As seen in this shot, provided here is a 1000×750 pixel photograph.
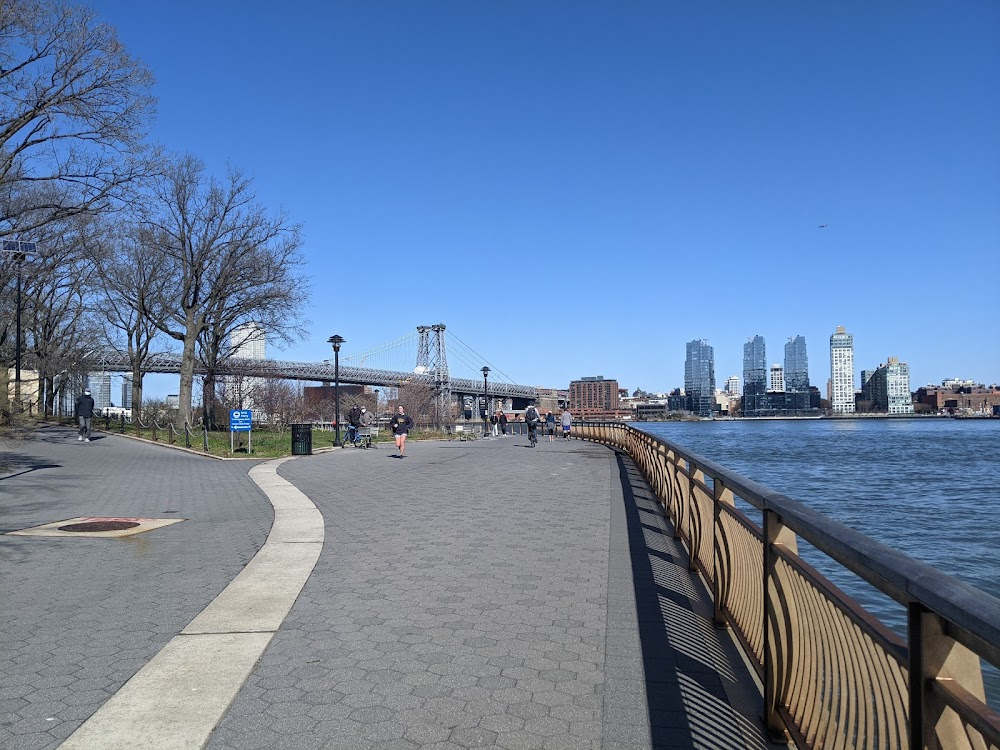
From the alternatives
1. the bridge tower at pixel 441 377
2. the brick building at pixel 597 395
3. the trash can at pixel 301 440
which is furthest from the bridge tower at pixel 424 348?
the trash can at pixel 301 440

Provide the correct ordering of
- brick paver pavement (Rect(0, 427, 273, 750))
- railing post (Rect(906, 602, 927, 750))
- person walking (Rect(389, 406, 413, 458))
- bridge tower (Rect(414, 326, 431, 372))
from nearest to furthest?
1. railing post (Rect(906, 602, 927, 750))
2. brick paver pavement (Rect(0, 427, 273, 750))
3. person walking (Rect(389, 406, 413, 458))
4. bridge tower (Rect(414, 326, 431, 372))

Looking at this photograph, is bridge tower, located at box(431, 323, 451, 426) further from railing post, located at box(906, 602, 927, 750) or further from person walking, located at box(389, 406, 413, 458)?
railing post, located at box(906, 602, 927, 750)

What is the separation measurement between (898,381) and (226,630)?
20841 cm

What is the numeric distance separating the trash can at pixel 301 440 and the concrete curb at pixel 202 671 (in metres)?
17.6

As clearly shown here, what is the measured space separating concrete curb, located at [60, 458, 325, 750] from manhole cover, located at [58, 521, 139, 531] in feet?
9.65

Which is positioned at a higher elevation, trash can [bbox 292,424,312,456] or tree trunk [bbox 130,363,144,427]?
tree trunk [bbox 130,363,144,427]

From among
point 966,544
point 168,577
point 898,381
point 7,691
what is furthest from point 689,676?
point 898,381

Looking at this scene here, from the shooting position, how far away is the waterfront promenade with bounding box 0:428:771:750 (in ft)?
12.9

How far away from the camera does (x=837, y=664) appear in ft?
10.2

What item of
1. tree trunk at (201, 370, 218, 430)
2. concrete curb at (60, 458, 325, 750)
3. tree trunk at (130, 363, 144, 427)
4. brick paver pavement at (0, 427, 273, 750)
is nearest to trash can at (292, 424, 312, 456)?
brick paver pavement at (0, 427, 273, 750)

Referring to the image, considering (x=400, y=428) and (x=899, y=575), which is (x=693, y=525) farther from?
(x=400, y=428)

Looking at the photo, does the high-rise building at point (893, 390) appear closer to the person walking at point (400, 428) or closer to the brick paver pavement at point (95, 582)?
the person walking at point (400, 428)

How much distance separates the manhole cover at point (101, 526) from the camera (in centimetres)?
978

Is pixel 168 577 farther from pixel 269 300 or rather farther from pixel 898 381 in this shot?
pixel 898 381
